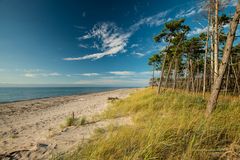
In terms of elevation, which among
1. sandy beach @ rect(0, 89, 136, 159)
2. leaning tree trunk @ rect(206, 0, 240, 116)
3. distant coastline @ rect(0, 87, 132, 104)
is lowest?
distant coastline @ rect(0, 87, 132, 104)

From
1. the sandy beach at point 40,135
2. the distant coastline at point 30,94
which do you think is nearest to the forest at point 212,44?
the sandy beach at point 40,135

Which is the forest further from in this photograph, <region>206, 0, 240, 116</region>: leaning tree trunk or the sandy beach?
the sandy beach

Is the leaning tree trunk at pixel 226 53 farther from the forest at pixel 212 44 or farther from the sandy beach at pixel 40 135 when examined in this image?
the sandy beach at pixel 40 135

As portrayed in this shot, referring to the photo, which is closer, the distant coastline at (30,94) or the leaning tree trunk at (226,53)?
the leaning tree trunk at (226,53)

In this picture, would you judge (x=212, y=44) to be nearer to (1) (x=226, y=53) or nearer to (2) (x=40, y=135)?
(1) (x=226, y=53)

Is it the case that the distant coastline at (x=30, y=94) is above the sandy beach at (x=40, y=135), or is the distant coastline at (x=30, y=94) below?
below

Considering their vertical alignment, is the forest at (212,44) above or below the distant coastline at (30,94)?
above

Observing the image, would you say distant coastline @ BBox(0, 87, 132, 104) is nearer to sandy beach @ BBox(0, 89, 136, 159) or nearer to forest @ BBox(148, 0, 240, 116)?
sandy beach @ BBox(0, 89, 136, 159)

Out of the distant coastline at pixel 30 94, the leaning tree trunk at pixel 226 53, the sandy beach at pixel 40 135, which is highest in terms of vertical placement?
the leaning tree trunk at pixel 226 53

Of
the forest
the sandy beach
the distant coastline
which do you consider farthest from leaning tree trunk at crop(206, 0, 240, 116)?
the distant coastline

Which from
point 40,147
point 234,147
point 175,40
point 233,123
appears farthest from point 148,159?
point 175,40

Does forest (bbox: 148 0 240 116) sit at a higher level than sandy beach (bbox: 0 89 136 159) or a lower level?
A: higher

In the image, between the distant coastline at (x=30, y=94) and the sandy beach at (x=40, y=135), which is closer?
the sandy beach at (x=40, y=135)

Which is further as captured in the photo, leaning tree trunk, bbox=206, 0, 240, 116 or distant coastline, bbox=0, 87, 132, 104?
distant coastline, bbox=0, 87, 132, 104
